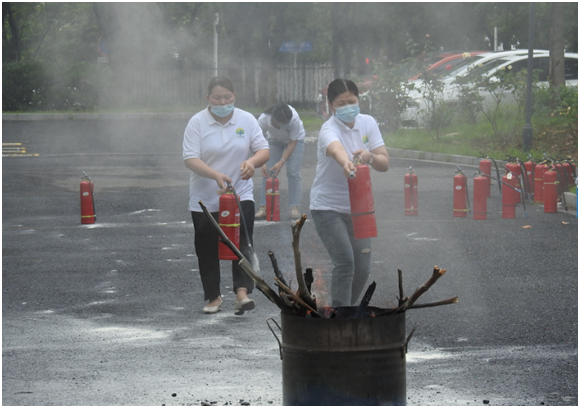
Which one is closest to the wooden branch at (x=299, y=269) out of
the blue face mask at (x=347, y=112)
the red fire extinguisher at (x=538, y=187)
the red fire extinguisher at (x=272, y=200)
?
the blue face mask at (x=347, y=112)

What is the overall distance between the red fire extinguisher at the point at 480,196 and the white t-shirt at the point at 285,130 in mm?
1706

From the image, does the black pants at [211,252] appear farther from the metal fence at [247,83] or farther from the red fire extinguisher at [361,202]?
the metal fence at [247,83]

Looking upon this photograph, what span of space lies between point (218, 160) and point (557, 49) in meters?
13.7

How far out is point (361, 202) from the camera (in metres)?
4.23

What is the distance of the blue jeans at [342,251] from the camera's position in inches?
180

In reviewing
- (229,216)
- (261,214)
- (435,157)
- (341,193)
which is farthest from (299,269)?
(435,157)

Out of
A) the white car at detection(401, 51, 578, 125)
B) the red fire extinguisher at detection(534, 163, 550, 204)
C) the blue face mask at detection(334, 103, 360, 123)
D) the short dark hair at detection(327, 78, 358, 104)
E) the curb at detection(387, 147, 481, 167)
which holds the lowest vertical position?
the red fire extinguisher at detection(534, 163, 550, 204)

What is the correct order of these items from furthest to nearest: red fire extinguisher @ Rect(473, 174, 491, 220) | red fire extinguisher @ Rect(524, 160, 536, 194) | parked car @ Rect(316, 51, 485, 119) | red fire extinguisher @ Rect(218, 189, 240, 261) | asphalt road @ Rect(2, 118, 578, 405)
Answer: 1. parked car @ Rect(316, 51, 485, 119)
2. red fire extinguisher @ Rect(524, 160, 536, 194)
3. red fire extinguisher @ Rect(473, 174, 491, 220)
4. red fire extinguisher @ Rect(218, 189, 240, 261)
5. asphalt road @ Rect(2, 118, 578, 405)

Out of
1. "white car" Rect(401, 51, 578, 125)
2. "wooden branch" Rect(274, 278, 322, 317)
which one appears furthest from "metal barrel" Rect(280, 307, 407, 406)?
"white car" Rect(401, 51, 578, 125)

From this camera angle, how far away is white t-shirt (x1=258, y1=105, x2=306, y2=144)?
8.71 metres

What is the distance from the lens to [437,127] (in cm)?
1684

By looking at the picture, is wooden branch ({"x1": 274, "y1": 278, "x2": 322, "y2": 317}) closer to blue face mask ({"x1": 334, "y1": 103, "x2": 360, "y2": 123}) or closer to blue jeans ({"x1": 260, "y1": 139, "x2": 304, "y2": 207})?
blue face mask ({"x1": 334, "y1": 103, "x2": 360, "y2": 123})

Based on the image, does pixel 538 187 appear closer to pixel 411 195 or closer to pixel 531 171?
pixel 531 171

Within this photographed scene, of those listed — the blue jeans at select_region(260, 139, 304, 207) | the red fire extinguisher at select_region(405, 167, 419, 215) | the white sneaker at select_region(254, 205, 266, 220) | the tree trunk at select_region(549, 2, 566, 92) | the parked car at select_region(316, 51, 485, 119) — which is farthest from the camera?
the tree trunk at select_region(549, 2, 566, 92)
